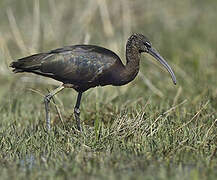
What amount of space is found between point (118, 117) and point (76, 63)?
1045mm

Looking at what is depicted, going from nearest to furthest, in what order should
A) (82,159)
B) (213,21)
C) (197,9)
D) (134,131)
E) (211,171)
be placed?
(211,171), (82,159), (134,131), (213,21), (197,9)

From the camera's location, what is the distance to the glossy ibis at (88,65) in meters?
6.30

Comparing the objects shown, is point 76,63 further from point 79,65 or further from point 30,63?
point 30,63

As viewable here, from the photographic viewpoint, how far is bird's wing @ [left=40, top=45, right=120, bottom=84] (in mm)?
6320

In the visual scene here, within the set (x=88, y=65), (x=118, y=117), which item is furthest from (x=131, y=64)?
(x=118, y=117)

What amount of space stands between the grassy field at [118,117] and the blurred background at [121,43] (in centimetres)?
3

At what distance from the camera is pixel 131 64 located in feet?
21.1

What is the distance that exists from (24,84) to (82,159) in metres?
4.73

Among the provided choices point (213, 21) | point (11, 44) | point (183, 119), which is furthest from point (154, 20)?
point (183, 119)

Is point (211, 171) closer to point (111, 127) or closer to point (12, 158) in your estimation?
point (111, 127)

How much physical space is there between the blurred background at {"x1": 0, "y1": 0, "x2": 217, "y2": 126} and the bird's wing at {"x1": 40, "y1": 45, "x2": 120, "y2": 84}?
14.8 inches

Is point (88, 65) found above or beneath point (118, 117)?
above

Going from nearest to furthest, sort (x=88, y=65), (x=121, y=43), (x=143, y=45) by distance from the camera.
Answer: (x=88, y=65) → (x=143, y=45) → (x=121, y=43)

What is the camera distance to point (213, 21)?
14039mm
